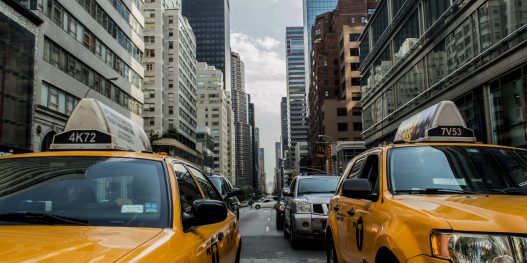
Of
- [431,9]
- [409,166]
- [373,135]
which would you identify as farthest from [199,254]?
[373,135]

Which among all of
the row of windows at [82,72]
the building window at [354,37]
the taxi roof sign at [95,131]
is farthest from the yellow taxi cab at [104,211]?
the building window at [354,37]

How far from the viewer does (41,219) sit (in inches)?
130

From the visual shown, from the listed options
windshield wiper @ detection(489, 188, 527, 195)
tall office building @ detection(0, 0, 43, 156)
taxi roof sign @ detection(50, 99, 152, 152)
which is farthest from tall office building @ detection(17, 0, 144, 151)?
windshield wiper @ detection(489, 188, 527, 195)

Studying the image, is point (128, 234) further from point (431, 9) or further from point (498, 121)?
point (431, 9)

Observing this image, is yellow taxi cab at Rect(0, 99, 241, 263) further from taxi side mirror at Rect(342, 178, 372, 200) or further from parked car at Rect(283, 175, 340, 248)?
parked car at Rect(283, 175, 340, 248)

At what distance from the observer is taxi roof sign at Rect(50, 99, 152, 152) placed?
7625 mm

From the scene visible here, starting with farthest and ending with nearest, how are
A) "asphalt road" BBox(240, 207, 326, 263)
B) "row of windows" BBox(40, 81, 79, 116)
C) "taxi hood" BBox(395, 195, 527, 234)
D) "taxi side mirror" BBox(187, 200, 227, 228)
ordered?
"row of windows" BBox(40, 81, 79, 116)
"asphalt road" BBox(240, 207, 326, 263)
"taxi side mirror" BBox(187, 200, 227, 228)
"taxi hood" BBox(395, 195, 527, 234)

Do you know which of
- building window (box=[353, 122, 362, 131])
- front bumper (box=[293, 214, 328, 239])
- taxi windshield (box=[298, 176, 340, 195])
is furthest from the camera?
building window (box=[353, 122, 362, 131])

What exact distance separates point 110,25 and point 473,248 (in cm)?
4726

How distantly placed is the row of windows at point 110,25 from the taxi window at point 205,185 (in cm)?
3687

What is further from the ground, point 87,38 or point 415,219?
point 87,38

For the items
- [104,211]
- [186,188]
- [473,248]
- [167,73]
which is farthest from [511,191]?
[167,73]

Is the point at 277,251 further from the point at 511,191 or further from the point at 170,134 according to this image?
the point at 170,134

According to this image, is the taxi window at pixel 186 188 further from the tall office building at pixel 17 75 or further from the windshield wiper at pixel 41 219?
the tall office building at pixel 17 75
